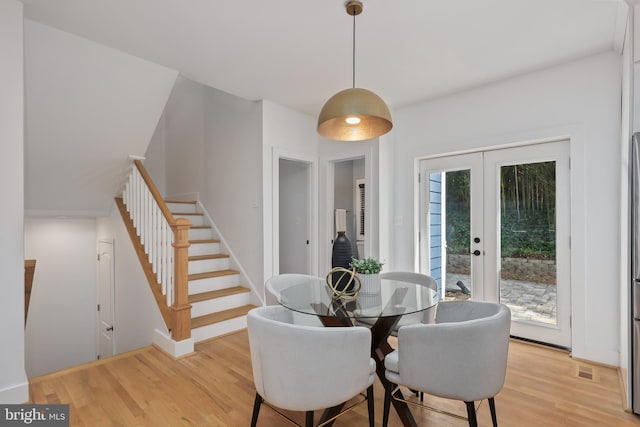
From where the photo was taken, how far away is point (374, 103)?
5.97ft

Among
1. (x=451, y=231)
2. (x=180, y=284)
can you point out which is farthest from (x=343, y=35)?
(x=180, y=284)

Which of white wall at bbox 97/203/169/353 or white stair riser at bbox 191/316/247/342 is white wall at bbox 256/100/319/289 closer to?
white stair riser at bbox 191/316/247/342

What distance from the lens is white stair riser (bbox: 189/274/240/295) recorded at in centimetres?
368

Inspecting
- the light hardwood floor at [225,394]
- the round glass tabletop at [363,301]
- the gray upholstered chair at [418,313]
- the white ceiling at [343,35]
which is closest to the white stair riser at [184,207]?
the white ceiling at [343,35]

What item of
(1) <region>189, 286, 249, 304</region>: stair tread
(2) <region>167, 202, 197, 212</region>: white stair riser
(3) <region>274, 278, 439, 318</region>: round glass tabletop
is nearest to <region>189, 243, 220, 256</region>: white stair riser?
(1) <region>189, 286, 249, 304</region>: stair tread

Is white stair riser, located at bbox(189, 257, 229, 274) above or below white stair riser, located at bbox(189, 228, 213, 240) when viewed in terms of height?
below

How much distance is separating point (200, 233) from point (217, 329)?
1.61m

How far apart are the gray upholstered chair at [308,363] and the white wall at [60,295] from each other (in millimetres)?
4428

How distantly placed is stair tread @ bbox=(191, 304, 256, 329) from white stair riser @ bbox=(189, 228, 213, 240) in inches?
50.3

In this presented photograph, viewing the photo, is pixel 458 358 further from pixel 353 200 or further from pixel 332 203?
pixel 353 200

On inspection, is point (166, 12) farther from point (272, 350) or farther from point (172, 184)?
point (172, 184)

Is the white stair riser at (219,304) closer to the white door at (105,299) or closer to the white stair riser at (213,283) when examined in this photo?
the white stair riser at (213,283)

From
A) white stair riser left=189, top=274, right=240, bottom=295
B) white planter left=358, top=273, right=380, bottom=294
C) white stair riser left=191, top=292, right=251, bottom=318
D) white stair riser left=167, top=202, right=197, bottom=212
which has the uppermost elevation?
white stair riser left=167, top=202, right=197, bottom=212

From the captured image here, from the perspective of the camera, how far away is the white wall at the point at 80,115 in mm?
2592
